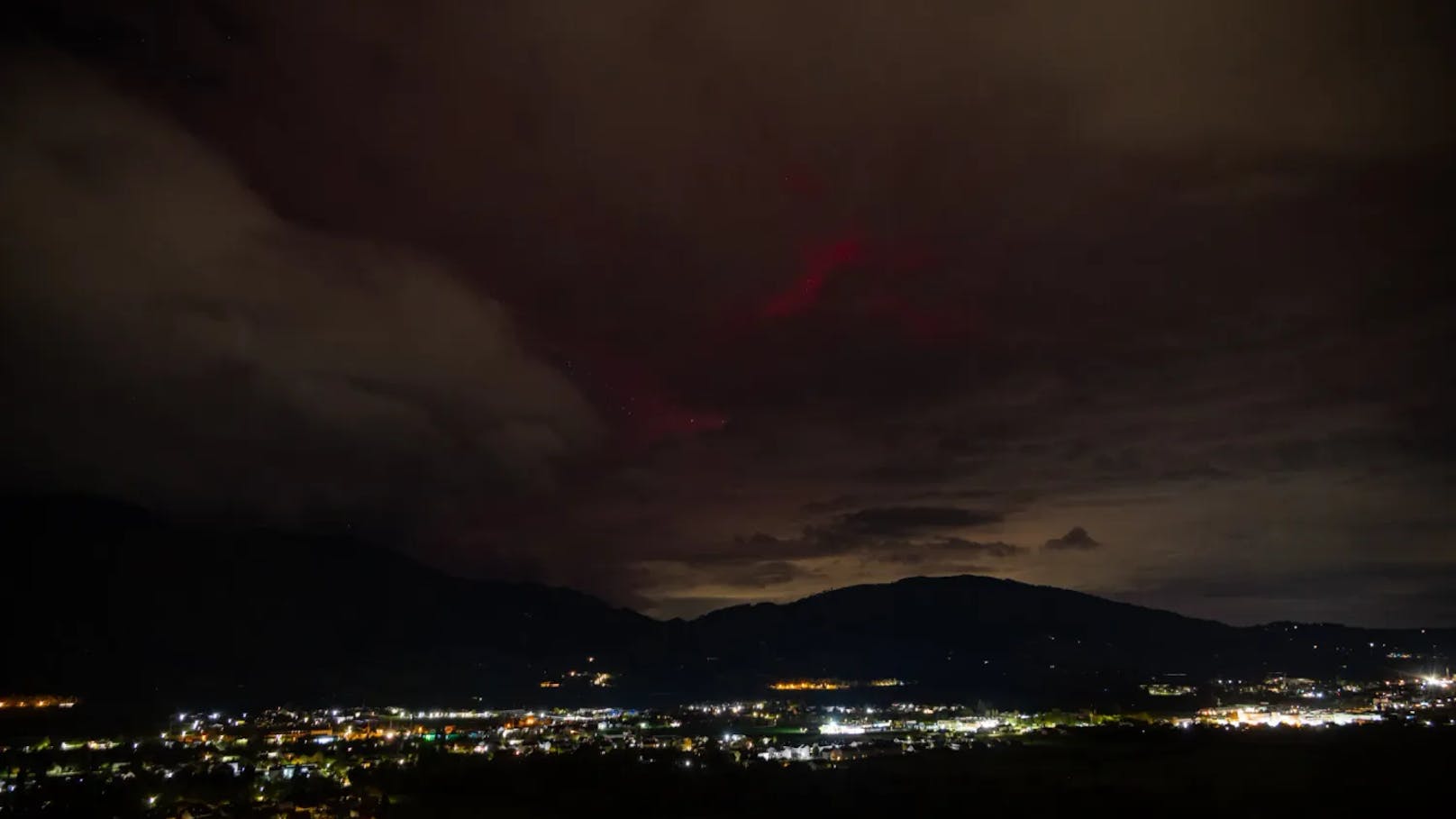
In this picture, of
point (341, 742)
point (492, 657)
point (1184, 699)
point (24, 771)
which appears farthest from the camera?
point (492, 657)

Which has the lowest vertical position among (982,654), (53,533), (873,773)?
(873,773)

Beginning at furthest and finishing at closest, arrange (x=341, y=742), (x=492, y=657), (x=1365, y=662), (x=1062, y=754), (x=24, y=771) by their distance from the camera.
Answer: (x=492, y=657), (x=1365, y=662), (x=341, y=742), (x=1062, y=754), (x=24, y=771)

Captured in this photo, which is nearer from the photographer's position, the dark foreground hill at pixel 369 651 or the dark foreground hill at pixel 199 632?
the dark foreground hill at pixel 199 632

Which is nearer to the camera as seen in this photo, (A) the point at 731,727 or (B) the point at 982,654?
(A) the point at 731,727

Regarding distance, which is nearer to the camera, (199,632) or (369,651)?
(199,632)

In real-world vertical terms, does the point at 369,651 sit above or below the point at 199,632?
below

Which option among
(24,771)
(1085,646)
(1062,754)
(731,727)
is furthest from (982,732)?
(1085,646)

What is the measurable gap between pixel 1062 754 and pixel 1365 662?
12403 centimetres

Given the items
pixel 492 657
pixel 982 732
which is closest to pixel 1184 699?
pixel 982 732

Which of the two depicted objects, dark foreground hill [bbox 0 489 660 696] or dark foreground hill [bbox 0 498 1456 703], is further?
dark foreground hill [bbox 0 498 1456 703]

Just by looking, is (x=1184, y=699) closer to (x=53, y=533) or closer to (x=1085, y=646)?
(x=1085, y=646)

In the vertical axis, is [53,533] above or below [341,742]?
above

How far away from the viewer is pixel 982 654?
188m

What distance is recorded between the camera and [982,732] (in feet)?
301
